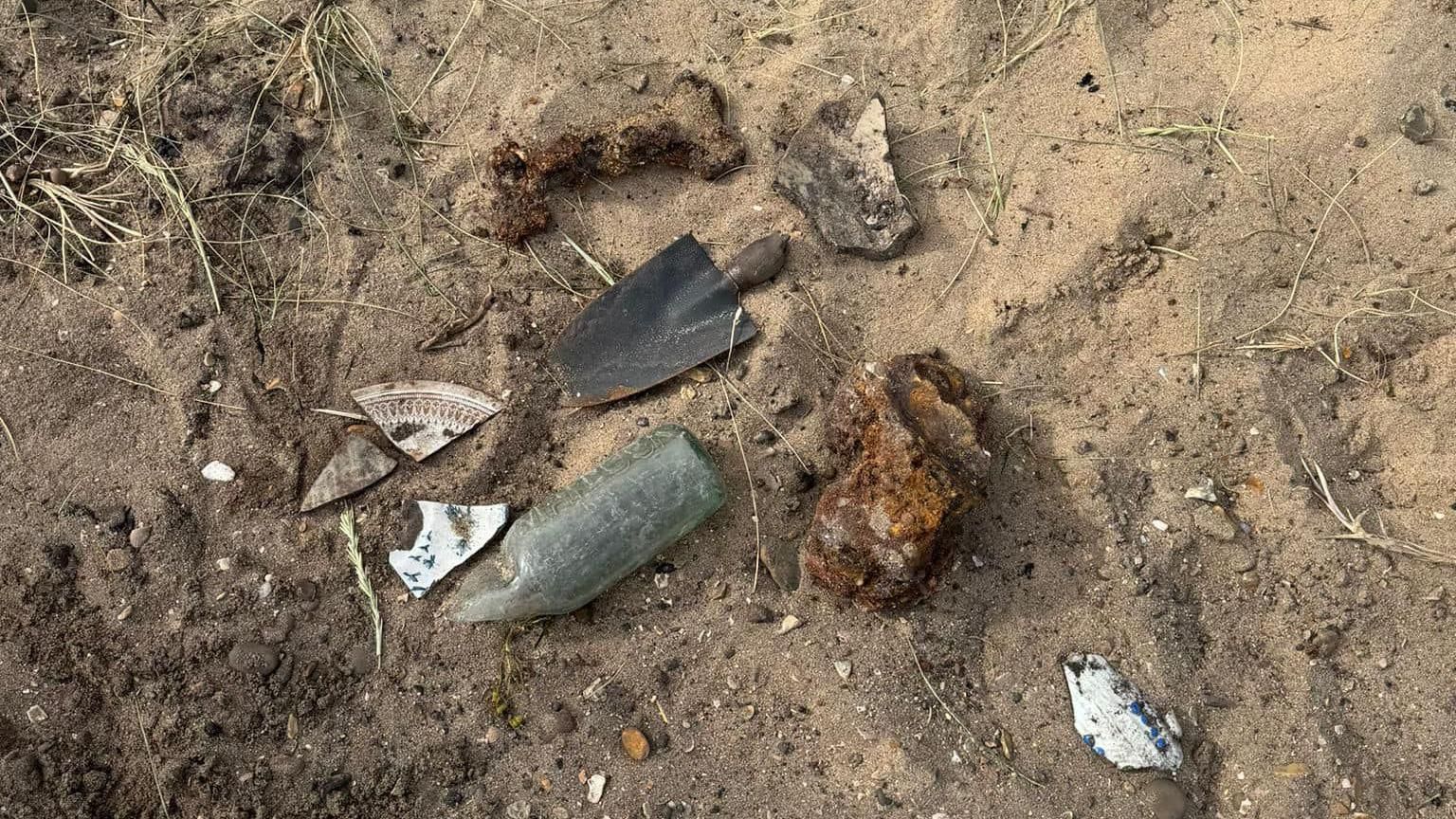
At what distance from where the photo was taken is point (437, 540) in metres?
2.45

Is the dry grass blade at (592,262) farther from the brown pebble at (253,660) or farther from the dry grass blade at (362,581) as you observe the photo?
the brown pebble at (253,660)

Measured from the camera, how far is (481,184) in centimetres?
275

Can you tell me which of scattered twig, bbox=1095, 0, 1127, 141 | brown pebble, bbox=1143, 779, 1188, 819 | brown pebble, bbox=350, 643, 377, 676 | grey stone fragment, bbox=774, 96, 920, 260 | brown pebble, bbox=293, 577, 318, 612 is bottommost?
brown pebble, bbox=1143, 779, 1188, 819

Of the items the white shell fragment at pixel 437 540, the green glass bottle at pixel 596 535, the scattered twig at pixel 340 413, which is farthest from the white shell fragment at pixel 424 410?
the green glass bottle at pixel 596 535

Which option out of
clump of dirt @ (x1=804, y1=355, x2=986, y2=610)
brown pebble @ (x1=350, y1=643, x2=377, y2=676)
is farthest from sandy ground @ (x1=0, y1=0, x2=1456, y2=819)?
clump of dirt @ (x1=804, y1=355, x2=986, y2=610)

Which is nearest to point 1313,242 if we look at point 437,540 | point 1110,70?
point 1110,70

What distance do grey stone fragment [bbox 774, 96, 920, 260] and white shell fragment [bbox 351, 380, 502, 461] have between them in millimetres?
1086

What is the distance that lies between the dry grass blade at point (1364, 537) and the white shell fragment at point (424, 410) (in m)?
2.27

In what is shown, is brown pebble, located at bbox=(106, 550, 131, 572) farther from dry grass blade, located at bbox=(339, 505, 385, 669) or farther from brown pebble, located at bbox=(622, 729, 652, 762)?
brown pebble, located at bbox=(622, 729, 652, 762)

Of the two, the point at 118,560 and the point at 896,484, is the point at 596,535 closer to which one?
the point at 896,484

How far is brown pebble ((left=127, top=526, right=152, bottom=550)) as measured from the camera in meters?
2.45

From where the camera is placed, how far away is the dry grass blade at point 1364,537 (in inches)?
93.7

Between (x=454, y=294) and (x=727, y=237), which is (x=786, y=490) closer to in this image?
(x=727, y=237)

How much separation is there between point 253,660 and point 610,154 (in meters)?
1.70
